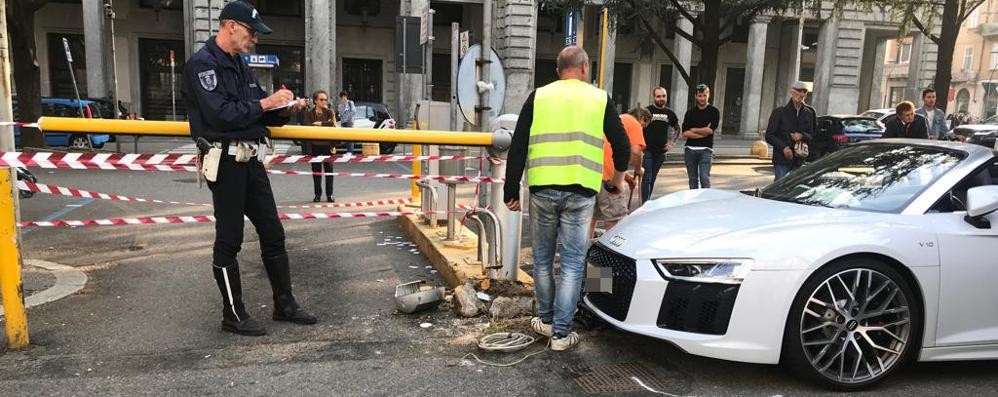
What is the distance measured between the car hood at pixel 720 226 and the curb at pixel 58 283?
3.87 meters

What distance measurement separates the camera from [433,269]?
6176mm

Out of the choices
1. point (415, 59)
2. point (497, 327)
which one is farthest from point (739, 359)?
point (415, 59)

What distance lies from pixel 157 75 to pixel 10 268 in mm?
27487

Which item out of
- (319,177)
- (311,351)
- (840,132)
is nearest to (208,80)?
(311,351)

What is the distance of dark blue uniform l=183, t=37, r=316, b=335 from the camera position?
402cm

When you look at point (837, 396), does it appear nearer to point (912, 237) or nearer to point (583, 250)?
point (912, 237)

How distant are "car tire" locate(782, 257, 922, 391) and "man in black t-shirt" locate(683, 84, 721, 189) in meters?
5.28

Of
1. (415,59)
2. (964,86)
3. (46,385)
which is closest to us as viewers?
(46,385)

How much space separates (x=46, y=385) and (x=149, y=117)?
28344 mm

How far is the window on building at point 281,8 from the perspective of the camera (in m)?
28.6

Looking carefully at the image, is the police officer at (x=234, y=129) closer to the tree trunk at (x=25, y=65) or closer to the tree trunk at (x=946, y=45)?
the tree trunk at (x=25, y=65)

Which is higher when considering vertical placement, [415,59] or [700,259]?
[415,59]

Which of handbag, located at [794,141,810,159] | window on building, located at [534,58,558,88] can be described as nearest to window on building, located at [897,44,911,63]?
window on building, located at [534,58,558,88]

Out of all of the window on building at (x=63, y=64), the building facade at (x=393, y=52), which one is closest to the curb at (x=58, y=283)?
the building facade at (x=393, y=52)
